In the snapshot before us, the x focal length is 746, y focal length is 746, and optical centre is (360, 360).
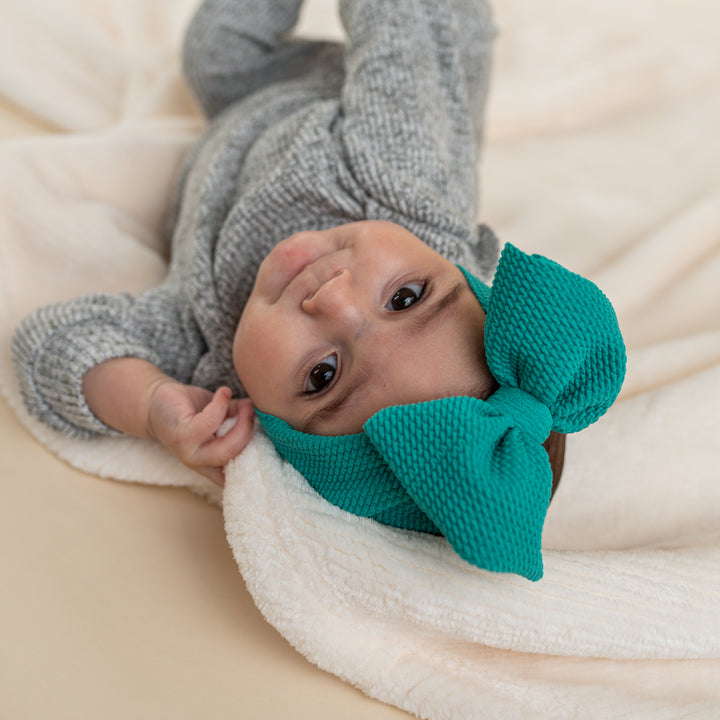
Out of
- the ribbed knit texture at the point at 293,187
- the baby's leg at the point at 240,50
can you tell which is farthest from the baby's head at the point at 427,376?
the baby's leg at the point at 240,50

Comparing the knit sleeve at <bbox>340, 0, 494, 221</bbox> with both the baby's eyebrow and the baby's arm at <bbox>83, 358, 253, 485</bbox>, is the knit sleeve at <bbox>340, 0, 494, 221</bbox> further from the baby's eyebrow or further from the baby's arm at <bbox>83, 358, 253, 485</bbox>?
the baby's arm at <bbox>83, 358, 253, 485</bbox>

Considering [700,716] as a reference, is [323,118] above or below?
above

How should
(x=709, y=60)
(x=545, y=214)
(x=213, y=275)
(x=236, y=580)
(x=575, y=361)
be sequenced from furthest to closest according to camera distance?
(x=709, y=60) < (x=545, y=214) < (x=213, y=275) < (x=236, y=580) < (x=575, y=361)

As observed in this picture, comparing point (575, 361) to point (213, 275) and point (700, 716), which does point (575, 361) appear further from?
point (213, 275)

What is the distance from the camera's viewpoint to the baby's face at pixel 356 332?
757mm

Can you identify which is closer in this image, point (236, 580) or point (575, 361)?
point (575, 361)

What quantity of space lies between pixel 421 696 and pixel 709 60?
4.46ft

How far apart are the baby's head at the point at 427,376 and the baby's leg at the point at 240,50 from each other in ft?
2.06

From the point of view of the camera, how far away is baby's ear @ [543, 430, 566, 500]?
0.81 meters

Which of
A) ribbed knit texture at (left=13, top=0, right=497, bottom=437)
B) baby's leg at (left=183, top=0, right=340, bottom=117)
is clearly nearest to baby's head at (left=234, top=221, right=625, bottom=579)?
ribbed knit texture at (left=13, top=0, right=497, bottom=437)

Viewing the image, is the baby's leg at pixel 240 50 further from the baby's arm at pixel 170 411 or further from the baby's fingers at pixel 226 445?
the baby's fingers at pixel 226 445

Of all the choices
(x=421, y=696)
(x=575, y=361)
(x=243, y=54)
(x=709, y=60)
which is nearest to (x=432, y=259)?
(x=575, y=361)

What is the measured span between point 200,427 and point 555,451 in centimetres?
40

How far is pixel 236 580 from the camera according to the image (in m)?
0.80
